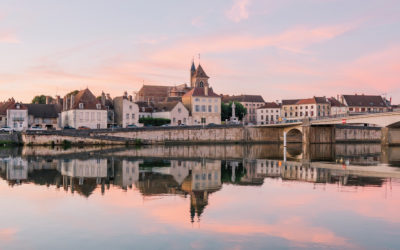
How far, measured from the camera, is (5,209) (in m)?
20.9

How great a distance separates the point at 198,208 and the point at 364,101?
346ft

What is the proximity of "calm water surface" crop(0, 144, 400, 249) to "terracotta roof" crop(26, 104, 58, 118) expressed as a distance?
49.1m

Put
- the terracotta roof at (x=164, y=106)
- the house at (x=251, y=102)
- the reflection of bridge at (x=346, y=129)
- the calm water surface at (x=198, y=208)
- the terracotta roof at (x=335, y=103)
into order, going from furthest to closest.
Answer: the house at (x=251, y=102) → the terracotta roof at (x=335, y=103) → the terracotta roof at (x=164, y=106) → the reflection of bridge at (x=346, y=129) → the calm water surface at (x=198, y=208)

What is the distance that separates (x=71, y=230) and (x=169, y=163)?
24773 mm

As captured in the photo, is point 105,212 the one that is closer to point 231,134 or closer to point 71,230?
point 71,230

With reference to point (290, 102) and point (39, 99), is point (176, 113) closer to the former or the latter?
point (39, 99)

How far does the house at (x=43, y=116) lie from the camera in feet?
269

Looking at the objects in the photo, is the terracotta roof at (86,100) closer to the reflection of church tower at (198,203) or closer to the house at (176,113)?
the house at (176,113)

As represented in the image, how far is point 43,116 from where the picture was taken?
83.4m

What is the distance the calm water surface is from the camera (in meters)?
15.9

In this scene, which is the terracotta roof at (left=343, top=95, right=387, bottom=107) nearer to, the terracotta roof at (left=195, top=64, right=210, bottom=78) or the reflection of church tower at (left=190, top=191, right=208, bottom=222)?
the terracotta roof at (left=195, top=64, right=210, bottom=78)

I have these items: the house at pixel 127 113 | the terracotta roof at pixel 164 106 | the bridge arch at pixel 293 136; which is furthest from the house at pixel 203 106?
the bridge arch at pixel 293 136

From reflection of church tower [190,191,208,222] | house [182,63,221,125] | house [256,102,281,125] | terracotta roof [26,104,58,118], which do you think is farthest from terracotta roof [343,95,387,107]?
reflection of church tower [190,191,208,222]

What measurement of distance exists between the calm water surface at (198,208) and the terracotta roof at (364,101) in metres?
84.4
